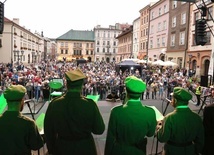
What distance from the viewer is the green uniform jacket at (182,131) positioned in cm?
298

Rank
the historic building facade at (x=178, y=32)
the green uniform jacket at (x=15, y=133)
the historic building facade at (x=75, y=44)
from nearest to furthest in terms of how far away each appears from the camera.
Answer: the green uniform jacket at (x=15, y=133) → the historic building facade at (x=178, y=32) → the historic building facade at (x=75, y=44)

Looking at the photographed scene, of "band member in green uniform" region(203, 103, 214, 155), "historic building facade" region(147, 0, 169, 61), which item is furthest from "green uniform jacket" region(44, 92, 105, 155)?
"historic building facade" region(147, 0, 169, 61)

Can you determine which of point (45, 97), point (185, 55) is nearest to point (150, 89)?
point (45, 97)

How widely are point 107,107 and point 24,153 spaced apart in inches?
226

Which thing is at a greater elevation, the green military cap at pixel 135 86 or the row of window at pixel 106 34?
the row of window at pixel 106 34

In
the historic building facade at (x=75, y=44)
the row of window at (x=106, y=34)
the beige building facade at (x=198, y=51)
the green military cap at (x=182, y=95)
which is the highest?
the row of window at (x=106, y=34)

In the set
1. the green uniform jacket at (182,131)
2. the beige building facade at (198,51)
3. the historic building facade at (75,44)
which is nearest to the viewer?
the green uniform jacket at (182,131)

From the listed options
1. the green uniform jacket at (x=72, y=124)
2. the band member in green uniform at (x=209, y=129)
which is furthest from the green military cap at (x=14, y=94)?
the band member in green uniform at (x=209, y=129)

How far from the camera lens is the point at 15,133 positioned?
2.70 metres

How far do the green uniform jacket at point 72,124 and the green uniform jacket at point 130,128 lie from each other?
210mm

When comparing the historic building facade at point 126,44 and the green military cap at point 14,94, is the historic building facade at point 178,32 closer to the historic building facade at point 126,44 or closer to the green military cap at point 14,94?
the historic building facade at point 126,44

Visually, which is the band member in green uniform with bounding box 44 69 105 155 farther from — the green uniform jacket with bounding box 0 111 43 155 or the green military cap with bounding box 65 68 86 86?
the green uniform jacket with bounding box 0 111 43 155

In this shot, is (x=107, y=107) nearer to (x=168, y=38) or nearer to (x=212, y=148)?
(x=212, y=148)

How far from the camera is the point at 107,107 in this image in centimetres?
847
